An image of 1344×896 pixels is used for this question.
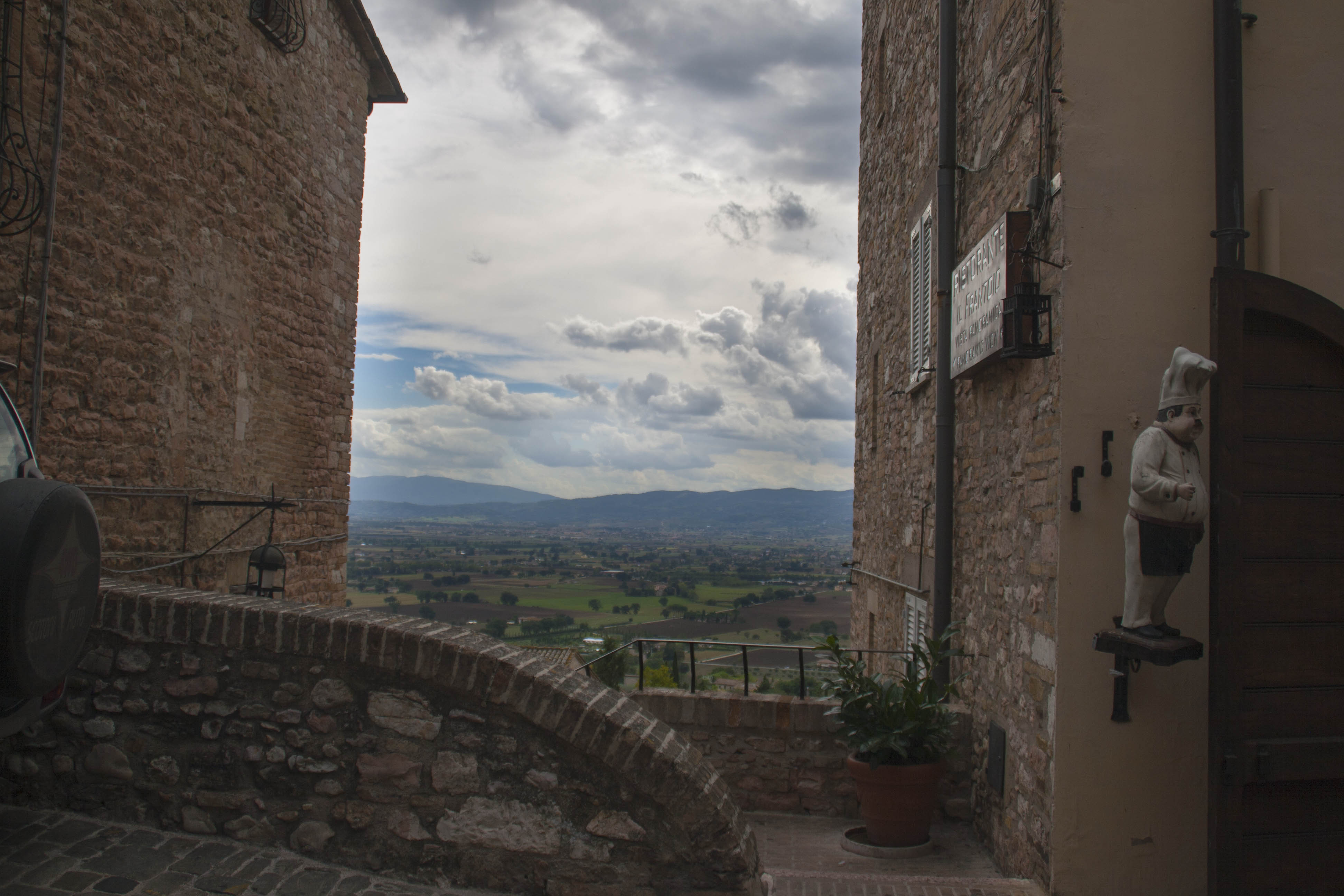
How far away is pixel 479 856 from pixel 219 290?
6388 millimetres

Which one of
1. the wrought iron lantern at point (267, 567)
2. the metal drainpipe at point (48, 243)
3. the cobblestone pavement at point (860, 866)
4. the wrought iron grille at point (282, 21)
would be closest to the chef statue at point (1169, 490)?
the cobblestone pavement at point (860, 866)

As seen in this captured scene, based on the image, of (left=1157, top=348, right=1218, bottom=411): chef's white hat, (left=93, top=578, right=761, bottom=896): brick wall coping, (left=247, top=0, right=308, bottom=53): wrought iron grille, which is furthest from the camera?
(left=247, top=0, right=308, bottom=53): wrought iron grille

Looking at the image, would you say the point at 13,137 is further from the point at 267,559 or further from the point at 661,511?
the point at 661,511

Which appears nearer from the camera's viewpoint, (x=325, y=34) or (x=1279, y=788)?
(x=1279, y=788)

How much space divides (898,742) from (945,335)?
3193mm

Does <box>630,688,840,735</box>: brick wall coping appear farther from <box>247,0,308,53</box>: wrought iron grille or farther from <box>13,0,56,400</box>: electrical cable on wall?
<box>247,0,308,53</box>: wrought iron grille

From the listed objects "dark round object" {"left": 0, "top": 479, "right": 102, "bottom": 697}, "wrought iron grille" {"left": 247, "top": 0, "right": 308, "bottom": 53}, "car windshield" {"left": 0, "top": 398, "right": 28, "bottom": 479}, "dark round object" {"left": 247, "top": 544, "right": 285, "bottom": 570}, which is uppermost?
"wrought iron grille" {"left": 247, "top": 0, "right": 308, "bottom": 53}

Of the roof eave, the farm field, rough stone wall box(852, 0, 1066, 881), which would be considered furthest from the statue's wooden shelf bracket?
the roof eave

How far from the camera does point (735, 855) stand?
3.43 metres

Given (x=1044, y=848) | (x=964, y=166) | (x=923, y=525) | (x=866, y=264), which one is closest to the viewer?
(x=1044, y=848)

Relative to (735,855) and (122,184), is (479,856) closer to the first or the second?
(735,855)

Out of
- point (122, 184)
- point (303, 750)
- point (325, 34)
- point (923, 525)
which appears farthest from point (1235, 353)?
point (325, 34)

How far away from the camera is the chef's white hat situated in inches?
150

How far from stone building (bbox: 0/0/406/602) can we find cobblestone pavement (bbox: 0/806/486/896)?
3326 millimetres
